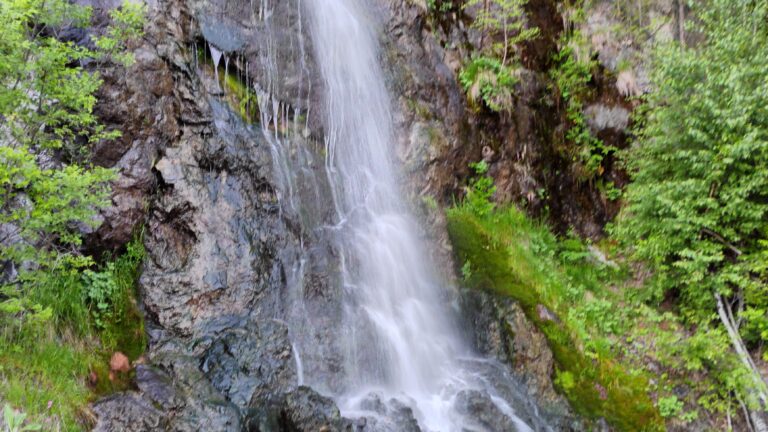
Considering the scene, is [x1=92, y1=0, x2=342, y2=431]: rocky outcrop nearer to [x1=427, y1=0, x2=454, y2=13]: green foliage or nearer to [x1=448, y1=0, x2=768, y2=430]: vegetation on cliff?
[x1=448, y1=0, x2=768, y2=430]: vegetation on cliff

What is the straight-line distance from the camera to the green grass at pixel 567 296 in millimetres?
6492

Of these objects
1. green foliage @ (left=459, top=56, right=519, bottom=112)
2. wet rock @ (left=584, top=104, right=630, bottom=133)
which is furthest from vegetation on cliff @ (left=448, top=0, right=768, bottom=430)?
green foliage @ (left=459, top=56, right=519, bottom=112)

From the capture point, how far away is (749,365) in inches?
254

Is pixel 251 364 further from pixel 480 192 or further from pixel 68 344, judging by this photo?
pixel 480 192

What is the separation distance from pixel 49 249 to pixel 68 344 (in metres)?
1.13

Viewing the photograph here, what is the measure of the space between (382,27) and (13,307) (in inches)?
341

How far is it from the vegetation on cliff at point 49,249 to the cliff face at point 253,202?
0.34 metres

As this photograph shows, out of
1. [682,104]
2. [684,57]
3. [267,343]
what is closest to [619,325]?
[682,104]

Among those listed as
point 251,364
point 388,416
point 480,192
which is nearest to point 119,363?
point 251,364

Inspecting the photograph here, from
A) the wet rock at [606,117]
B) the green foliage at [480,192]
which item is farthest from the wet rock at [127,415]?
the wet rock at [606,117]

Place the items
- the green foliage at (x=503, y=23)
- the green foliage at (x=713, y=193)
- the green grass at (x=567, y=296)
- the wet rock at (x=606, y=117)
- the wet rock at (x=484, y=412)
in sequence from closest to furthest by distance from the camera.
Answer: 1. the wet rock at (x=484, y=412)
2. the green grass at (x=567, y=296)
3. the green foliage at (x=713, y=193)
4. the wet rock at (x=606, y=117)
5. the green foliage at (x=503, y=23)

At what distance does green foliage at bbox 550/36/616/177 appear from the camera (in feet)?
34.2

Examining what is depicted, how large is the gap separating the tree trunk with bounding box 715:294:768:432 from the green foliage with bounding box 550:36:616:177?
13.6 ft

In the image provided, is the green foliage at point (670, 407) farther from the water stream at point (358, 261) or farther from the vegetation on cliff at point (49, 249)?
→ the vegetation on cliff at point (49, 249)
